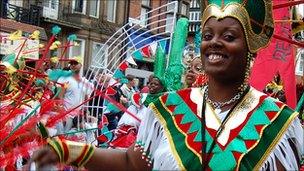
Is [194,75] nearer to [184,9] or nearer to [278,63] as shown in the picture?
[278,63]

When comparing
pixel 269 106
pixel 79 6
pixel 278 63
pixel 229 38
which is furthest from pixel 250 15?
pixel 79 6

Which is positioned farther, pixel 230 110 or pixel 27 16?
pixel 27 16

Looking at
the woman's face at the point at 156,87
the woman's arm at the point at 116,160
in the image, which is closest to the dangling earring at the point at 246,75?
the woman's arm at the point at 116,160

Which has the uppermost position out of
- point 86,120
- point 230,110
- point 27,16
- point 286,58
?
point 27,16

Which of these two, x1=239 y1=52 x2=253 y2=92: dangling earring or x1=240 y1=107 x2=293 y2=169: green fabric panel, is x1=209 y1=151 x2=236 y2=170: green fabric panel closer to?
x1=240 y1=107 x2=293 y2=169: green fabric panel

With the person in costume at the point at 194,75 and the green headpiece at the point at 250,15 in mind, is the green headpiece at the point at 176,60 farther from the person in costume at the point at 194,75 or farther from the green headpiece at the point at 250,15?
the green headpiece at the point at 250,15

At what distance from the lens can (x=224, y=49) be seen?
2.42 m

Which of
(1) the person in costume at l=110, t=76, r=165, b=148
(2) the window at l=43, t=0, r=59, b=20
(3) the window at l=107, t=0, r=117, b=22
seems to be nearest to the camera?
(1) the person in costume at l=110, t=76, r=165, b=148

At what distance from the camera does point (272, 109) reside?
247 centimetres

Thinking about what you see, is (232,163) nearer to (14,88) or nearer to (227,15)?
(227,15)

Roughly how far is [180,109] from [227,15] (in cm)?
41

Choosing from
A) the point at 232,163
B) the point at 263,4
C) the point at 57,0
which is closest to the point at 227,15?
the point at 263,4

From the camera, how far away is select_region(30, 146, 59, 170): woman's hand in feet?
6.97

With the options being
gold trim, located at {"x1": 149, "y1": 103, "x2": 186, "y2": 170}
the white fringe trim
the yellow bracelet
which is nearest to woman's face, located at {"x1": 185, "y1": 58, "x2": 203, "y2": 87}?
gold trim, located at {"x1": 149, "y1": 103, "x2": 186, "y2": 170}
